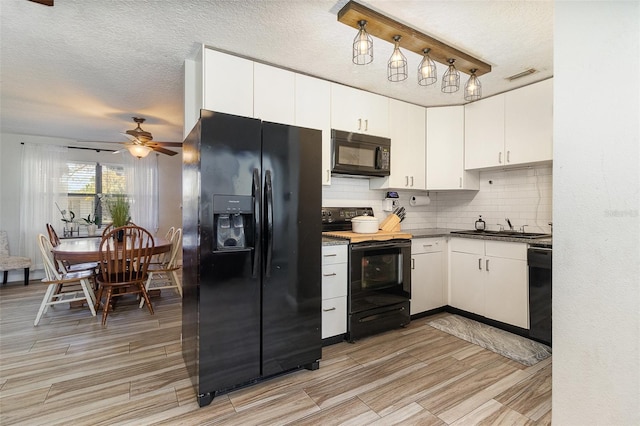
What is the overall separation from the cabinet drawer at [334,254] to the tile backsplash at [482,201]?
769 millimetres

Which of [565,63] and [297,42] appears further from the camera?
[297,42]

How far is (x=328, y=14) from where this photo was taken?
1.94 m

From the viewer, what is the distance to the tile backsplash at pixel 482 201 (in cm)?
314

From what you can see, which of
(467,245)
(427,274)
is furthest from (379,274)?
(467,245)

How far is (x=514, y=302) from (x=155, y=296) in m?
4.34

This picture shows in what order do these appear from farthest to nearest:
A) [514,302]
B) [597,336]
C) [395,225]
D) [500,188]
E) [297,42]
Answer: [500,188] → [395,225] → [514,302] → [297,42] → [597,336]

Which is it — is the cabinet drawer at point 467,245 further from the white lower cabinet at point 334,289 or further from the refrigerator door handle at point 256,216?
the refrigerator door handle at point 256,216

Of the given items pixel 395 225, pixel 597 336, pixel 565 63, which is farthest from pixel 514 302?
pixel 565 63

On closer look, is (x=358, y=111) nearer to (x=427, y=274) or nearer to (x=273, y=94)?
(x=273, y=94)

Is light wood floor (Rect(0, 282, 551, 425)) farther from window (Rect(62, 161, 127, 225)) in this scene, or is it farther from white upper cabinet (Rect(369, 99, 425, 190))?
window (Rect(62, 161, 127, 225))

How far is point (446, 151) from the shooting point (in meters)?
3.59

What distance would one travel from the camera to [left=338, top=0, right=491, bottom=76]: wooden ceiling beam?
5.90ft

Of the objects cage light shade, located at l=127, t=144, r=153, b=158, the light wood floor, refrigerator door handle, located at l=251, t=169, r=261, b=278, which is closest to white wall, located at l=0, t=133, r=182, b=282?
cage light shade, located at l=127, t=144, r=153, b=158

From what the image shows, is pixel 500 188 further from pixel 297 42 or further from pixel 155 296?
pixel 155 296
